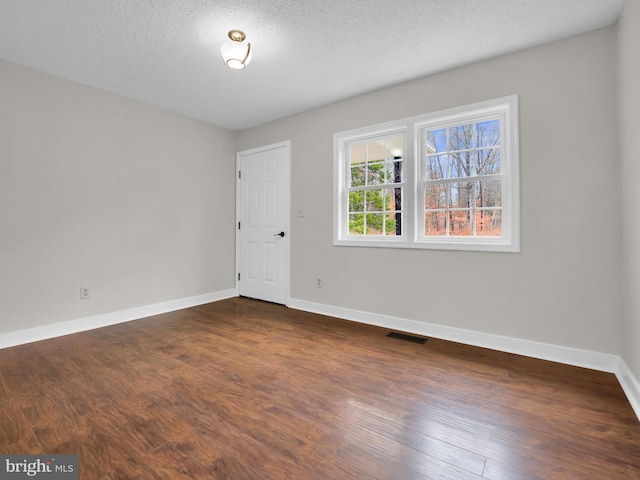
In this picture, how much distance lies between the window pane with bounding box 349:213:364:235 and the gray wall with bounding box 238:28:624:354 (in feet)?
1.69

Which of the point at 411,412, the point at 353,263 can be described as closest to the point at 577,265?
the point at 411,412

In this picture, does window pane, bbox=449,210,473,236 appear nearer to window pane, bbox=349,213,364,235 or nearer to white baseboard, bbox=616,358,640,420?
window pane, bbox=349,213,364,235

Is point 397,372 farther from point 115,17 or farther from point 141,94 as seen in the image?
point 141,94

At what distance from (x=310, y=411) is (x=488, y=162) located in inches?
103

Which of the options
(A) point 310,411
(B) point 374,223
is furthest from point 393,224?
(A) point 310,411

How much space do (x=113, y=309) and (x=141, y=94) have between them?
2492mm

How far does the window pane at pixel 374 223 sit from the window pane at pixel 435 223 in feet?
1.74

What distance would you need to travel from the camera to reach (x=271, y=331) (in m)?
3.28

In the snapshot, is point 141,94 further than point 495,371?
Yes

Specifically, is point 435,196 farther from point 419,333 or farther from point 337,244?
point 419,333

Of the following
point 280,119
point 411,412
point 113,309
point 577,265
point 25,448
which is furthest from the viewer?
point 280,119

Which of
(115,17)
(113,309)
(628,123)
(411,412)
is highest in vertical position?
(115,17)

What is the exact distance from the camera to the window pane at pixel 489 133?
2.87 m

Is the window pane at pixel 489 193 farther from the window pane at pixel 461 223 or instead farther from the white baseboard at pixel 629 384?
the white baseboard at pixel 629 384
